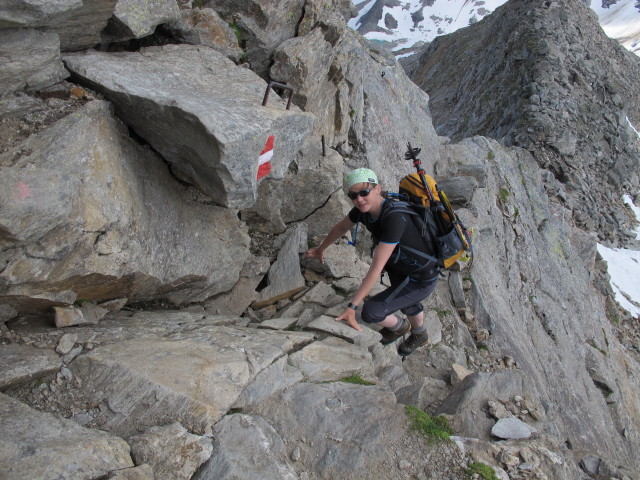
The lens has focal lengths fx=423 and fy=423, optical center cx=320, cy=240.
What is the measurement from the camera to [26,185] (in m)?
5.05

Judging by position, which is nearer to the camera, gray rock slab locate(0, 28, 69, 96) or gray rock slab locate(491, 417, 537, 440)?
gray rock slab locate(0, 28, 69, 96)

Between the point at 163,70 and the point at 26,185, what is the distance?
3.22m

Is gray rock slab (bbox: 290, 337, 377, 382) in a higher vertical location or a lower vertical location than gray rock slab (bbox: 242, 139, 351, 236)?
lower

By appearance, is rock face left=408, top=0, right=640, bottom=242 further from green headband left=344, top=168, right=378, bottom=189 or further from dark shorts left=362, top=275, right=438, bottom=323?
green headband left=344, top=168, right=378, bottom=189

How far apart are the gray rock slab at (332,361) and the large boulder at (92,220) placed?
2533 millimetres

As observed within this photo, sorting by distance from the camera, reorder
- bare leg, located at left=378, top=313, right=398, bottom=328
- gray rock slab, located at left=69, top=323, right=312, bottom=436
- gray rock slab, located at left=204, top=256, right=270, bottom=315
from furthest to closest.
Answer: gray rock slab, located at left=204, top=256, right=270, bottom=315 → bare leg, located at left=378, top=313, right=398, bottom=328 → gray rock slab, located at left=69, top=323, right=312, bottom=436

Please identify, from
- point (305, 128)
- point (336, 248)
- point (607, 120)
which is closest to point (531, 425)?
point (336, 248)

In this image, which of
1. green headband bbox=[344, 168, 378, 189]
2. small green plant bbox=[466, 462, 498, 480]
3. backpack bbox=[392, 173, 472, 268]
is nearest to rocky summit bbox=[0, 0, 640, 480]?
small green plant bbox=[466, 462, 498, 480]

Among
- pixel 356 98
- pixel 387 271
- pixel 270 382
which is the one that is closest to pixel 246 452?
pixel 270 382

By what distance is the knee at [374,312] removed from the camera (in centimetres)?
793

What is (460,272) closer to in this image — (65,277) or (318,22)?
(318,22)

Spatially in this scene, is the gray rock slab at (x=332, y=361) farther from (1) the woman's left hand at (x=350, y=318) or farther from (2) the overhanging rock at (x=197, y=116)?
(2) the overhanging rock at (x=197, y=116)

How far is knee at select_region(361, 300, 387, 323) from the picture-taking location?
793 cm

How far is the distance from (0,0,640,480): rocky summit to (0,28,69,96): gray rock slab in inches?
1.0
